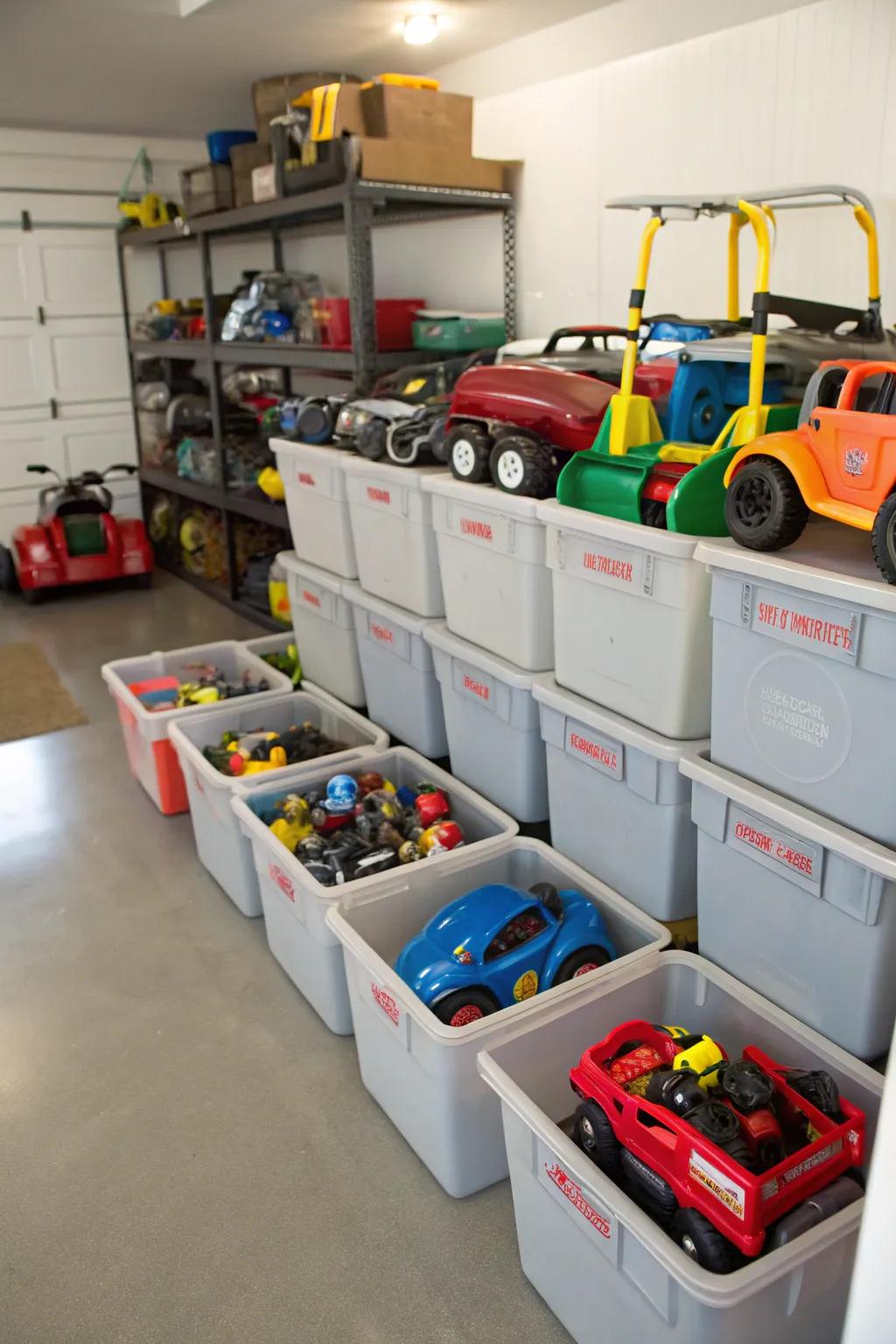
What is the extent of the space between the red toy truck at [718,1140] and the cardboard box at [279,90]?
→ 12.3 ft

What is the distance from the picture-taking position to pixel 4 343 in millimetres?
5633

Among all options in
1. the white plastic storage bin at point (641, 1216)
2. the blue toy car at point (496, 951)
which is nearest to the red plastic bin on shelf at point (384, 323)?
the blue toy car at point (496, 951)

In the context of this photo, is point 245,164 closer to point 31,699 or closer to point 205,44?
point 205,44

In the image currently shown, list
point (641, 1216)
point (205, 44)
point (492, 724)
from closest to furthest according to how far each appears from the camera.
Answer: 1. point (641, 1216)
2. point (492, 724)
3. point (205, 44)

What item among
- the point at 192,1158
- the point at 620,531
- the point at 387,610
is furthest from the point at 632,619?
the point at 192,1158

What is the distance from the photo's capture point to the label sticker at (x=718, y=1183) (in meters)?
1.29

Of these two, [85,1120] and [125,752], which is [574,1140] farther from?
[125,752]

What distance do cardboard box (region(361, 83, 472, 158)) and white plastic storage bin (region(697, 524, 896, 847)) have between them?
2384 millimetres

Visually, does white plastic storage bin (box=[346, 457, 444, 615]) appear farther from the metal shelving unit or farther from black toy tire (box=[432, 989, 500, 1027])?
black toy tire (box=[432, 989, 500, 1027])

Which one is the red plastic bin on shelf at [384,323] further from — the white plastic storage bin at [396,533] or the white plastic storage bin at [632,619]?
the white plastic storage bin at [632,619]

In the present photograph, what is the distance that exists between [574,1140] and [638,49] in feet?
9.75

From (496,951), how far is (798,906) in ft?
A: 1.77

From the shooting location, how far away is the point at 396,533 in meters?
2.83

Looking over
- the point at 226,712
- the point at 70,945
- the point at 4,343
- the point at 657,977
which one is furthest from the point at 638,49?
the point at 4,343
